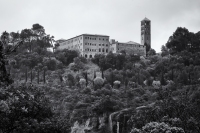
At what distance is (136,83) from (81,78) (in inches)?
523

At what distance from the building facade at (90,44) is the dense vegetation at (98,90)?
639cm

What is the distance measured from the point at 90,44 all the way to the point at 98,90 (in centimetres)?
4380

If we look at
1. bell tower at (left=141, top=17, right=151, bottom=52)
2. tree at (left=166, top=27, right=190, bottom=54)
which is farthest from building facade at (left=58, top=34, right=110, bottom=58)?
tree at (left=166, top=27, right=190, bottom=54)

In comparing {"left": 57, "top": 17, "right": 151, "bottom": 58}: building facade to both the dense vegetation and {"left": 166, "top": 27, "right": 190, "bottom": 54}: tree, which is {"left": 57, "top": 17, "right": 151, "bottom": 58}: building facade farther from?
{"left": 166, "top": 27, "right": 190, "bottom": 54}: tree

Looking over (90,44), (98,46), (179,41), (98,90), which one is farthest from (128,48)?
(98,90)

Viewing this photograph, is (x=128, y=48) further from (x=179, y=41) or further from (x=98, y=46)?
(x=179, y=41)

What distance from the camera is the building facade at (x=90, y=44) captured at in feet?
343

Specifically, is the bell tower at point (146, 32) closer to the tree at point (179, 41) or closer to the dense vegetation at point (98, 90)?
the dense vegetation at point (98, 90)

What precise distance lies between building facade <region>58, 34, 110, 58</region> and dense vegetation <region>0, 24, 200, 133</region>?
252 inches

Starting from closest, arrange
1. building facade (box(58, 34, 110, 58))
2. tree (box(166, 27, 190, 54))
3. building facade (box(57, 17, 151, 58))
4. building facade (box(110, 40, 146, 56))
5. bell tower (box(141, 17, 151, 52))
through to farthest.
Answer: tree (box(166, 27, 190, 54)) → building facade (box(58, 34, 110, 58)) → building facade (box(57, 17, 151, 58)) → building facade (box(110, 40, 146, 56)) → bell tower (box(141, 17, 151, 52))

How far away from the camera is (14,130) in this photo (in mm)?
19859

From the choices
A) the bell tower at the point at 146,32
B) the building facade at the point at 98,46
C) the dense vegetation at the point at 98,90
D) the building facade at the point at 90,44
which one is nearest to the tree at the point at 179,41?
the dense vegetation at the point at 98,90

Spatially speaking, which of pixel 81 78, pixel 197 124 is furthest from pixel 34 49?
pixel 197 124

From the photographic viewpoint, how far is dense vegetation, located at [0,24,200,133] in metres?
21.0
